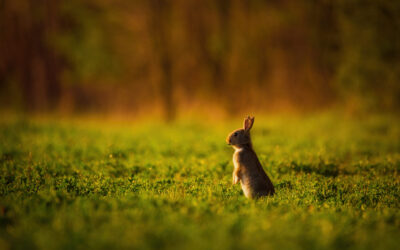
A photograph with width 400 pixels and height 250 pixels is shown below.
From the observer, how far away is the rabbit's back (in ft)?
19.7

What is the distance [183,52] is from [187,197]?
22697 millimetres

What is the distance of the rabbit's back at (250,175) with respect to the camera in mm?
5996

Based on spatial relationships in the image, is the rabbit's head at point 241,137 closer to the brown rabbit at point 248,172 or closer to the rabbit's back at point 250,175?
the brown rabbit at point 248,172

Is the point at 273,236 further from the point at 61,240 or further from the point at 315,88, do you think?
the point at 315,88

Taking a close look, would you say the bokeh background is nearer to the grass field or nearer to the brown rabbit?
the grass field

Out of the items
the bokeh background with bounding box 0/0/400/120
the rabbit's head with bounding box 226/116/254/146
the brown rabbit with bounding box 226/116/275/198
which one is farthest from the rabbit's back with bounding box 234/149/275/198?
the bokeh background with bounding box 0/0/400/120

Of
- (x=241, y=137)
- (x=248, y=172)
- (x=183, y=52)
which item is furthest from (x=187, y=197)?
(x=183, y=52)

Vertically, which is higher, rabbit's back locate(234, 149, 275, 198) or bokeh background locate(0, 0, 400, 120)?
bokeh background locate(0, 0, 400, 120)

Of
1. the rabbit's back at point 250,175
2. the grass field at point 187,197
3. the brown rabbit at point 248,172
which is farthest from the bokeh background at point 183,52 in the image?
the rabbit's back at point 250,175

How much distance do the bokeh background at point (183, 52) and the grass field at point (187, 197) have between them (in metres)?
10.5

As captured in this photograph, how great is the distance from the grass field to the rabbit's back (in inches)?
8.8

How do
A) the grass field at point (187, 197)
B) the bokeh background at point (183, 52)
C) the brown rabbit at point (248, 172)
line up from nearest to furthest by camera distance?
the grass field at point (187, 197)
the brown rabbit at point (248, 172)
the bokeh background at point (183, 52)

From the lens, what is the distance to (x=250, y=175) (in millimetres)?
5992

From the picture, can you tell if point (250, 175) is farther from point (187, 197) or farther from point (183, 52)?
point (183, 52)
